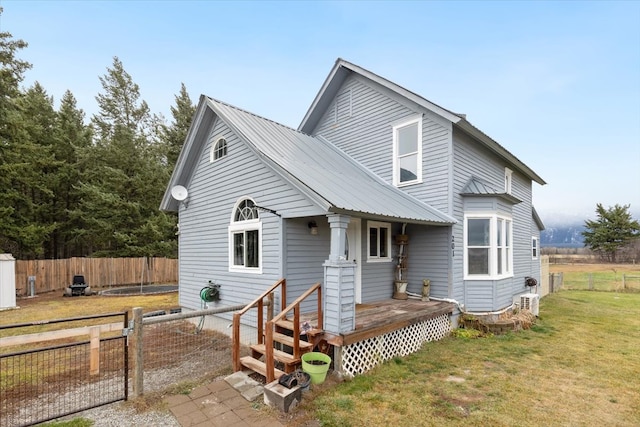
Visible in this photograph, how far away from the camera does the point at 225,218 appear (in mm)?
8273

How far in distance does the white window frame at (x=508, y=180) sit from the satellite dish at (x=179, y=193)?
10.5m

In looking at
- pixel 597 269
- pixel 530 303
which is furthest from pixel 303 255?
pixel 597 269

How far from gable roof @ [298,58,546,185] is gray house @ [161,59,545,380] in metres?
0.04

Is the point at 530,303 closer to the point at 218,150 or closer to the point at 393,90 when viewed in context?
the point at 393,90

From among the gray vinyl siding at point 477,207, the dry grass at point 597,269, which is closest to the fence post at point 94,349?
the gray vinyl siding at point 477,207

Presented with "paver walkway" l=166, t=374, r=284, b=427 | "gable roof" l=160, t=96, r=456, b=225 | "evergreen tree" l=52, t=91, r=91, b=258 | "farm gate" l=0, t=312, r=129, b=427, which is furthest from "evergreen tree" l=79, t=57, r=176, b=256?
"paver walkway" l=166, t=374, r=284, b=427

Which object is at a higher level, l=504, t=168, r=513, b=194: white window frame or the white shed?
l=504, t=168, r=513, b=194: white window frame

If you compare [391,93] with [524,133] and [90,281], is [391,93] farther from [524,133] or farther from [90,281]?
[524,133]

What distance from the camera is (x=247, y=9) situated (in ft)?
47.6

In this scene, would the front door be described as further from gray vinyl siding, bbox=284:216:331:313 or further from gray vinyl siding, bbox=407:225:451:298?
gray vinyl siding, bbox=407:225:451:298

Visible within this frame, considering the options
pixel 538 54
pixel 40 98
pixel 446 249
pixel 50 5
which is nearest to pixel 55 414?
pixel 446 249

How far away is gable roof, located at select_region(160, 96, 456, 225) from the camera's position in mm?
5895

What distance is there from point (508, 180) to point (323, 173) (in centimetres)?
766

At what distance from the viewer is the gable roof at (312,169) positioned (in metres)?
5.89
